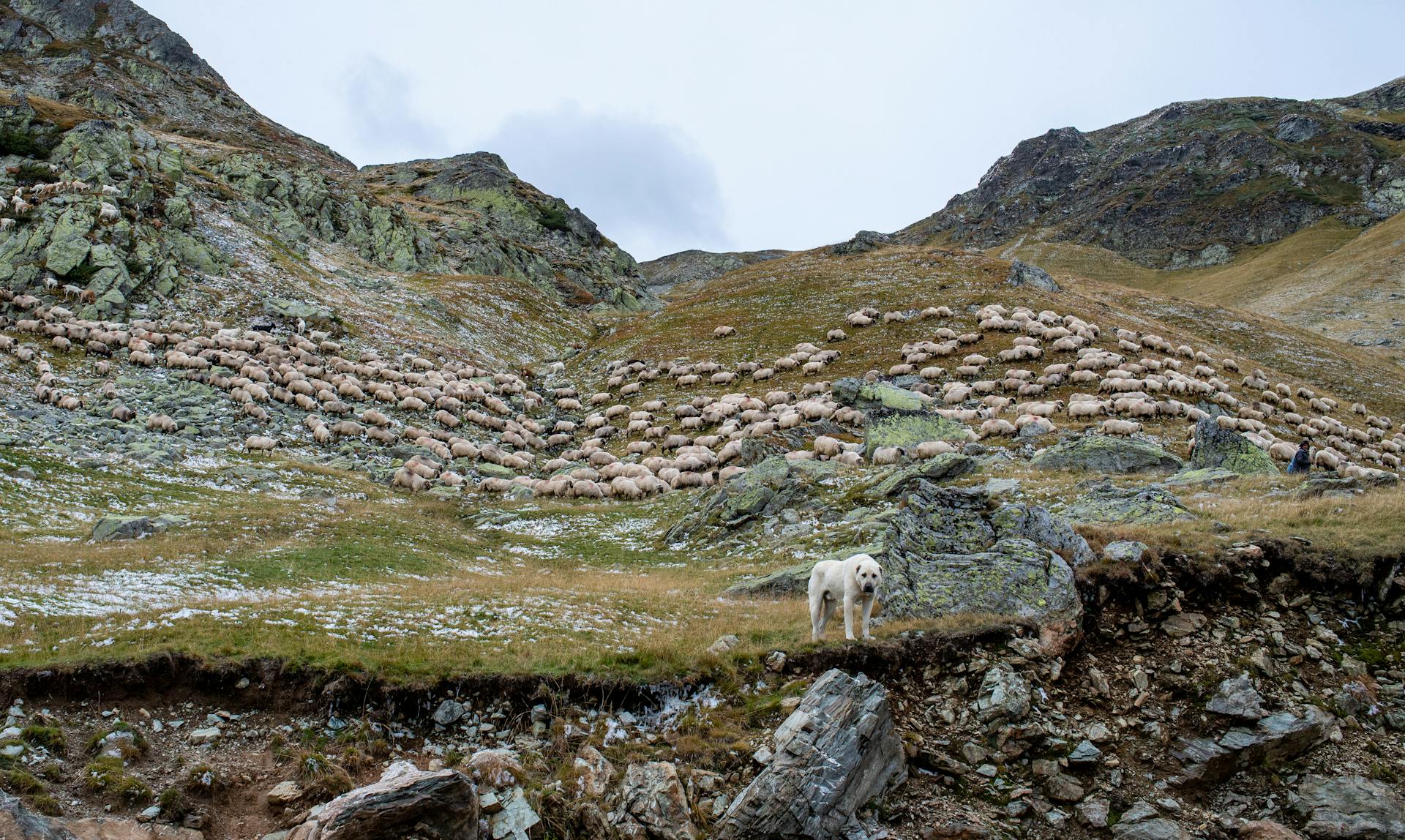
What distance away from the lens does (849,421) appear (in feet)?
134

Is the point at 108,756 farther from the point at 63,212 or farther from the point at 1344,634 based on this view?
the point at 63,212

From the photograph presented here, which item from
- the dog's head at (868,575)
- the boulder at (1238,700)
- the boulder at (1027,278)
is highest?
the boulder at (1027,278)

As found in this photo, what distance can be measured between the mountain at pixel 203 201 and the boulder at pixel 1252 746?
60111 mm

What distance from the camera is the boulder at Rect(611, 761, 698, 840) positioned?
398 inches

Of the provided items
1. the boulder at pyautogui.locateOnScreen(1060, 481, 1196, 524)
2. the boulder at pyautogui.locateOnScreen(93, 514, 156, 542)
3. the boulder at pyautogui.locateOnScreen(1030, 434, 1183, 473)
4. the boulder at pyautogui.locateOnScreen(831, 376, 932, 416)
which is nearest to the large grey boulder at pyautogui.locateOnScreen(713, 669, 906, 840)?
the boulder at pyautogui.locateOnScreen(1060, 481, 1196, 524)

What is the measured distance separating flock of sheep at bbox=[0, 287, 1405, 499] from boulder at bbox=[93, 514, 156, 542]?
13145 mm

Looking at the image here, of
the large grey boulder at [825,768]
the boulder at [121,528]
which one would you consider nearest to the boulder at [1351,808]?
the large grey boulder at [825,768]

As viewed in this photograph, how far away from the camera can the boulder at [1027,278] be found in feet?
230

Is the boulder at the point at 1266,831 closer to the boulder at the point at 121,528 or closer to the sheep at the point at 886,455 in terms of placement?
the sheep at the point at 886,455

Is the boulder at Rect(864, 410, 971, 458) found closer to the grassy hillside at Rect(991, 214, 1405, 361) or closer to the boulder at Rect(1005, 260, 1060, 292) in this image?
the boulder at Rect(1005, 260, 1060, 292)

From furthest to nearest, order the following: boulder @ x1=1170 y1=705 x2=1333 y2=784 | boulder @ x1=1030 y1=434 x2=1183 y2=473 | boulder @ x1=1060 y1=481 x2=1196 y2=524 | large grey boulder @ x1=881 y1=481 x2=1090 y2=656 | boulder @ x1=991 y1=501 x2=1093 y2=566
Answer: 1. boulder @ x1=1030 y1=434 x2=1183 y2=473
2. boulder @ x1=1060 y1=481 x2=1196 y2=524
3. boulder @ x1=991 y1=501 x2=1093 y2=566
4. large grey boulder @ x1=881 y1=481 x2=1090 y2=656
5. boulder @ x1=1170 y1=705 x2=1333 y2=784

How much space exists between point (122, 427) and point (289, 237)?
54.4 meters

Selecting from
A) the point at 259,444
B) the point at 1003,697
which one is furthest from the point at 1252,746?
the point at 259,444

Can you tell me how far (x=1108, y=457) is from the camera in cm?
2822
